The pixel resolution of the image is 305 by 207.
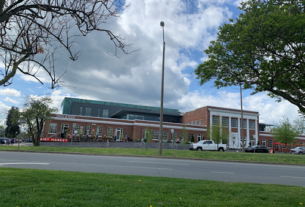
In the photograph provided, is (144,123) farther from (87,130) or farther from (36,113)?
(36,113)

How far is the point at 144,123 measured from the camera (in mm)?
49438

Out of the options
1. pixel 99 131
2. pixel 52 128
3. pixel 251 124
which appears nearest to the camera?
pixel 52 128

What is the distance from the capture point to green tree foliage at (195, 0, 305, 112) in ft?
27.1

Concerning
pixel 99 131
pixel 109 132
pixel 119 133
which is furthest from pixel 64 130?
pixel 119 133

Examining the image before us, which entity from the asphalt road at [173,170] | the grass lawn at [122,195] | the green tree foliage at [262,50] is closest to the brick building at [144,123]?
the asphalt road at [173,170]

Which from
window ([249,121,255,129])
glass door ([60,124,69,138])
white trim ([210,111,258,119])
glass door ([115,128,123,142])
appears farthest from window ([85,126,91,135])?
window ([249,121,255,129])

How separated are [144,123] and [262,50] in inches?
1629

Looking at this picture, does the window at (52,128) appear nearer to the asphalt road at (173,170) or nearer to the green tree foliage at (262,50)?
the asphalt road at (173,170)

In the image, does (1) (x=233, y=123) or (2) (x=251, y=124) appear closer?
(1) (x=233, y=123)

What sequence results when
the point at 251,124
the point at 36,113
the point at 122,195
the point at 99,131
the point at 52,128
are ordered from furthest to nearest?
the point at 251,124 → the point at 99,131 → the point at 52,128 → the point at 36,113 → the point at 122,195

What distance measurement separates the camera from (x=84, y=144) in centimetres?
3512

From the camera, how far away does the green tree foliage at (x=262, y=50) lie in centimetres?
826

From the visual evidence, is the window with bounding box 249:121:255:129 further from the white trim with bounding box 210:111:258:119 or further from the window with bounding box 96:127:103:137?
the window with bounding box 96:127:103:137

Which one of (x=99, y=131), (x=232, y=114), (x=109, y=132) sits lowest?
(x=109, y=132)
